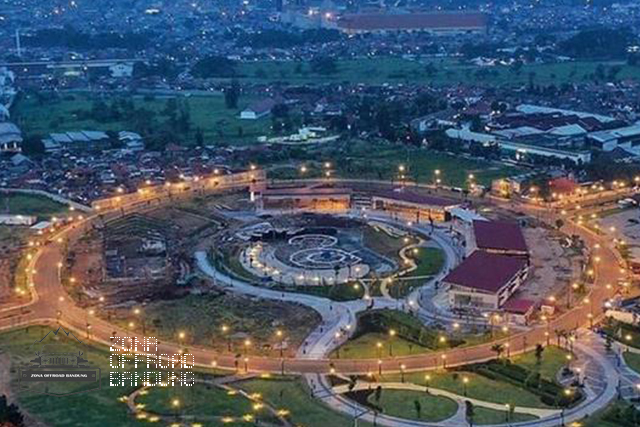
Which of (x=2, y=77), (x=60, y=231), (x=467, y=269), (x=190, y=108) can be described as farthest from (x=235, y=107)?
(x=467, y=269)

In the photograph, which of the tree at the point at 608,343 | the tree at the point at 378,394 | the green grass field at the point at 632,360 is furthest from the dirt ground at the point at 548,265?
the tree at the point at 378,394

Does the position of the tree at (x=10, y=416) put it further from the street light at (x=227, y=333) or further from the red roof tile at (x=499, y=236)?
the red roof tile at (x=499, y=236)

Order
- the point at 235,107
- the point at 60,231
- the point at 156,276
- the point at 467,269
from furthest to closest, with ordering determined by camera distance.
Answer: the point at 235,107
the point at 60,231
the point at 156,276
the point at 467,269

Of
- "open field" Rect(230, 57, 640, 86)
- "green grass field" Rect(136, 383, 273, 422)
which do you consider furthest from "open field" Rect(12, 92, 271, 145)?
"green grass field" Rect(136, 383, 273, 422)

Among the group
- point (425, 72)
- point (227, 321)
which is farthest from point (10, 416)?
point (425, 72)

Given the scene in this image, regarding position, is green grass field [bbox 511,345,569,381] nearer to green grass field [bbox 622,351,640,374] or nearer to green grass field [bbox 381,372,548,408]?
green grass field [bbox 381,372,548,408]

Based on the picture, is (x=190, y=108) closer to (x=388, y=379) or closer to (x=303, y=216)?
(x=303, y=216)

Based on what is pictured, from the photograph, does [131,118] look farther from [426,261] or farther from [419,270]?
[419,270]
